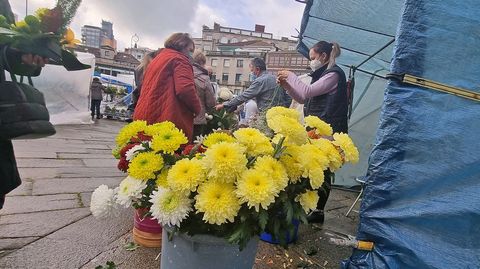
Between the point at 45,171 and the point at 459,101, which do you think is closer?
the point at 459,101

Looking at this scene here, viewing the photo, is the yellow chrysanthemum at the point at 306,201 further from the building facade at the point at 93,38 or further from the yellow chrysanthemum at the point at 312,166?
the building facade at the point at 93,38

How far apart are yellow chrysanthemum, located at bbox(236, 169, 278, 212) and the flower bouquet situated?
1135mm

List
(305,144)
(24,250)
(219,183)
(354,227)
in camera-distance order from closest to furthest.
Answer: (219,183)
(305,144)
(24,250)
(354,227)

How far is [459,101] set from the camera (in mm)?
1965

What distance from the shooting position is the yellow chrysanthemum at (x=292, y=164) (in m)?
1.51

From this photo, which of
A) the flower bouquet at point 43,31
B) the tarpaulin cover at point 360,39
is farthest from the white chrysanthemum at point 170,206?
the tarpaulin cover at point 360,39

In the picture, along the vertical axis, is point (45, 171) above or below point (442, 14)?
below

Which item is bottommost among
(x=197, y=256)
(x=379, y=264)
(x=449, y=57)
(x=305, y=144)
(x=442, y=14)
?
(x=379, y=264)

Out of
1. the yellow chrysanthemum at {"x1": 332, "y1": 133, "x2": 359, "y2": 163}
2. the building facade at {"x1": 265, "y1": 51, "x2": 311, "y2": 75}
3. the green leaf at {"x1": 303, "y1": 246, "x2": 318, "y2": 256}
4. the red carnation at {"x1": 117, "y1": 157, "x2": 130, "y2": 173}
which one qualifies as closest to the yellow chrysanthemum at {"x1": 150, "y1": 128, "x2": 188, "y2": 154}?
the red carnation at {"x1": 117, "y1": 157, "x2": 130, "y2": 173}

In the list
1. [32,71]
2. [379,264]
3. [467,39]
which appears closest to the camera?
[32,71]

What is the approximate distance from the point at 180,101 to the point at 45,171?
289 centimetres

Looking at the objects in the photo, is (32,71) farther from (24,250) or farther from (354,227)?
(354,227)

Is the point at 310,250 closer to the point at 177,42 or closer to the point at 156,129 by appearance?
the point at 156,129

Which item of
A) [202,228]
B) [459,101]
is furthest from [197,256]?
[459,101]
